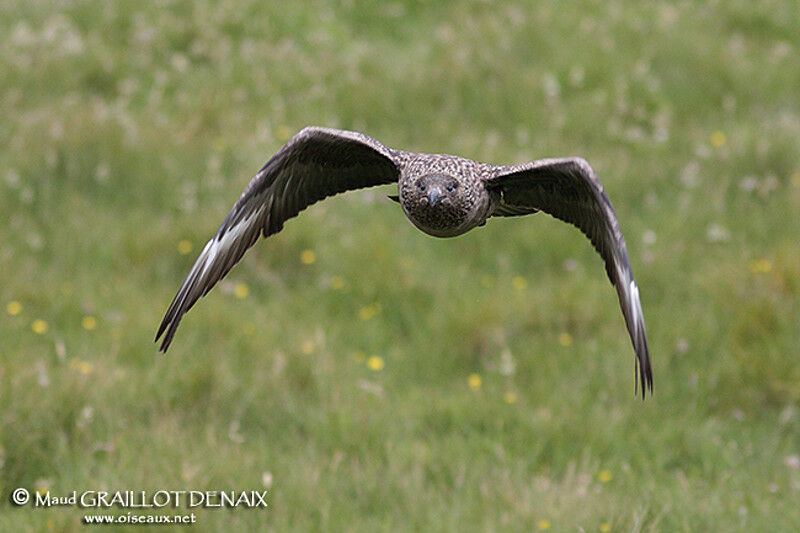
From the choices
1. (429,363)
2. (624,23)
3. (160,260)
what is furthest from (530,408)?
(624,23)

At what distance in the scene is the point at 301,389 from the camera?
5574mm

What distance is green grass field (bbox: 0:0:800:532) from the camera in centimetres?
483

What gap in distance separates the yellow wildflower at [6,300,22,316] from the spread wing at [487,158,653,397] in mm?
2968

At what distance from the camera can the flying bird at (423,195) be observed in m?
3.67

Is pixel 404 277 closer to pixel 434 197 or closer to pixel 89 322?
pixel 89 322

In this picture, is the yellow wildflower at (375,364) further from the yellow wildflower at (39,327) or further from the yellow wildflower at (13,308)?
the yellow wildflower at (13,308)

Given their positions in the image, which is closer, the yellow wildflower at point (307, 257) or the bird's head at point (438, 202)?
the bird's head at point (438, 202)

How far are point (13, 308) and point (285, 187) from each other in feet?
7.80

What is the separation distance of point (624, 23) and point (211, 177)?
3898 mm

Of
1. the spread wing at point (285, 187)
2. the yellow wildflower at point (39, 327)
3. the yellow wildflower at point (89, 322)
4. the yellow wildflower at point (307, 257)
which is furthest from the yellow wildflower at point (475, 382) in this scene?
the yellow wildflower at point (39, 327)

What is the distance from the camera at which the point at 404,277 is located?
651 centimetres

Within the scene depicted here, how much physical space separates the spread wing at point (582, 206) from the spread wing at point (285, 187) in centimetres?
48

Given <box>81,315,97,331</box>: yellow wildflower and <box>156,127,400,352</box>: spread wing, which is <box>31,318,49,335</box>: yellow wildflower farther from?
<box>156,127,400,352</box>: spread wing

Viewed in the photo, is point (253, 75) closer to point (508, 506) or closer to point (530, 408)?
point (530, 408)
